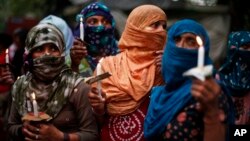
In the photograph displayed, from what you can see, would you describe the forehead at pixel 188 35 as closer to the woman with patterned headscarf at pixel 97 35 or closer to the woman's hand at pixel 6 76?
the woman with patterned headscarf at pixel 97 35

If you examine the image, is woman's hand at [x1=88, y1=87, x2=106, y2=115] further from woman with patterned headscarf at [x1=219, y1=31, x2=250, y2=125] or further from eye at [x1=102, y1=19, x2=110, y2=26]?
eye at [x1=102, y1=19, x2=110, y2=26]

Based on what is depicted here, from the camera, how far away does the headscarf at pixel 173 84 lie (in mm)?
4012

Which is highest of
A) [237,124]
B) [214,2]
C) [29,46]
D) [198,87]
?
[214,2]

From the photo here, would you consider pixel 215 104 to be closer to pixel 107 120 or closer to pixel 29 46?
pixel 107 120

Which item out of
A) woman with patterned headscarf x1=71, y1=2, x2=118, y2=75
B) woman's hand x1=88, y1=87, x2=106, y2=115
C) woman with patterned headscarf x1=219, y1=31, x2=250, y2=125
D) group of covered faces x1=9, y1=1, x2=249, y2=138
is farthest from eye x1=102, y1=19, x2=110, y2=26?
woman's hand x1=88, y1=87, x2=106, y2=115

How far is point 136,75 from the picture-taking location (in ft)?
16.3

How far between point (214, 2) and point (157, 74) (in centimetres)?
772

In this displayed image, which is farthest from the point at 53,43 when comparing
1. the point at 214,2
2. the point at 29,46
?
the point at 214,2

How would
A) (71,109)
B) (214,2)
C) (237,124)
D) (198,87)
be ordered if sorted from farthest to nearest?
(214,2), (237,124), (71,109), (198,87)

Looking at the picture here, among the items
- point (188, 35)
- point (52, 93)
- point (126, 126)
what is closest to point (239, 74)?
point (126, 126)

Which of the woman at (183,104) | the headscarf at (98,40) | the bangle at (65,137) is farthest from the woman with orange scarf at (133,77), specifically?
the headscarf at (98,40)

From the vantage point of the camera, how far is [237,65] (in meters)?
5.78

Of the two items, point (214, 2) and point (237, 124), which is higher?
point (214, 2)

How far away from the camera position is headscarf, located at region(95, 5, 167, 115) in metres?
4.91
